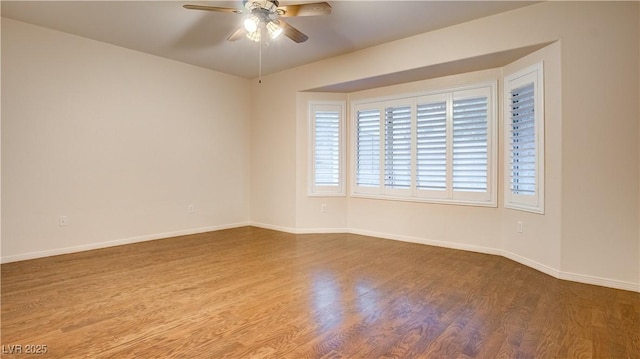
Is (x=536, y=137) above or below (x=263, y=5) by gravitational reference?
below

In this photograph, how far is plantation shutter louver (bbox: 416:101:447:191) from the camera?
176 inches

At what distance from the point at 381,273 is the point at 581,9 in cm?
318

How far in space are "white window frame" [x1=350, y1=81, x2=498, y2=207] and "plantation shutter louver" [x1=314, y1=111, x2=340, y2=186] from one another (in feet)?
0.88

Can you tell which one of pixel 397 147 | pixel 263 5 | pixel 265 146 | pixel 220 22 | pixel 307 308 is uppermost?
pixel 220 22

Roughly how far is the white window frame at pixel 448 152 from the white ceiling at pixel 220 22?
2.97 feet

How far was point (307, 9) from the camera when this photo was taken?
9.60 ft

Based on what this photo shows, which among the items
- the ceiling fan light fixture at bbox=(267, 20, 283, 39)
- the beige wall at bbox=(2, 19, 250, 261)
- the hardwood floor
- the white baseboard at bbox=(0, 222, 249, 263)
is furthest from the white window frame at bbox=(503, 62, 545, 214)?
the white baseboard at bbox=(0, 222, 249, 263)

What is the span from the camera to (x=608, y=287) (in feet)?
9.78

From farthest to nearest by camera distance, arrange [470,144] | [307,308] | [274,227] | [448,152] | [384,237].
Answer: [274,227] < [384,237] < [448,152] < [470,144] < [307,308]

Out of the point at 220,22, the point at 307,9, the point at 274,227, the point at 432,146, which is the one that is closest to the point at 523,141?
the point at 432,146

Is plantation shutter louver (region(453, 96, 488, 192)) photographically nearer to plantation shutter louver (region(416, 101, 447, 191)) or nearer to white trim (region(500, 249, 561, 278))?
plantation shutter louver (region(416, 101, 447, 191))

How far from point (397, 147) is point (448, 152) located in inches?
30.4

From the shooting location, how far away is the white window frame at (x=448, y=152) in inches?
160

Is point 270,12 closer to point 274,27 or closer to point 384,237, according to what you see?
point 274,27
